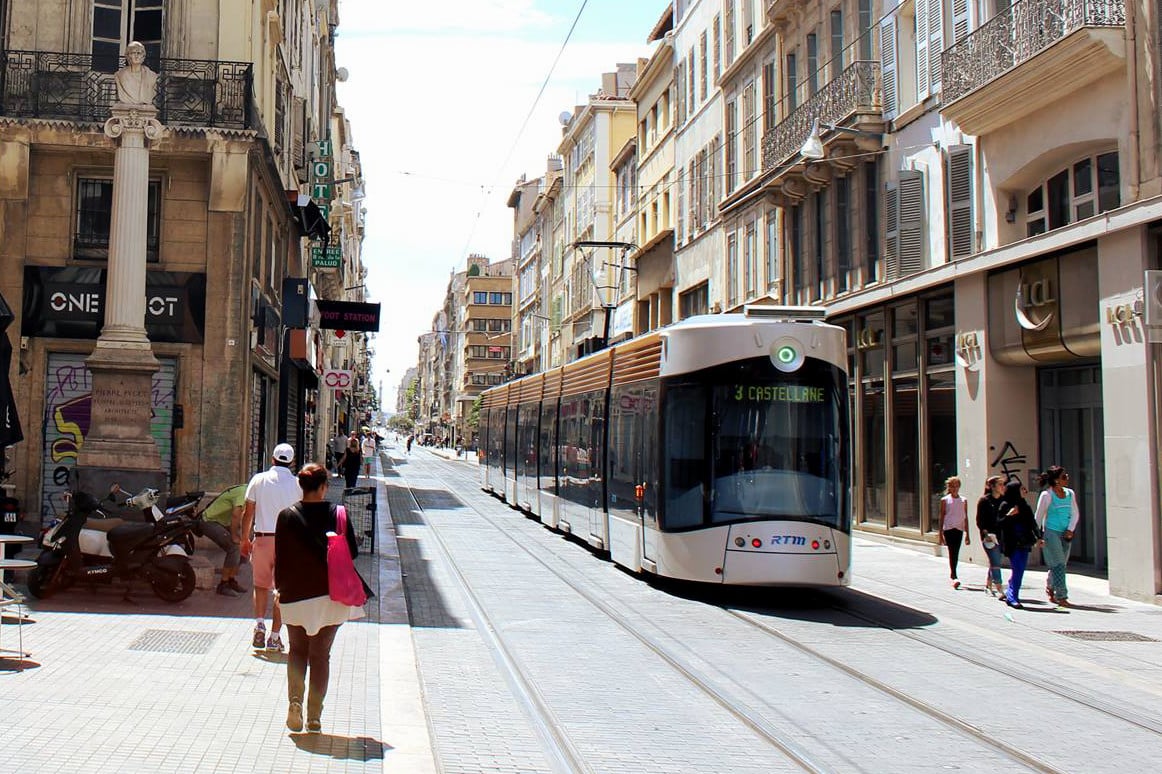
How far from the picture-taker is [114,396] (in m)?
15.7

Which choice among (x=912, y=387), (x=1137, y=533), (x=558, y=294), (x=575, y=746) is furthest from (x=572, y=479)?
(x=558, y=294)

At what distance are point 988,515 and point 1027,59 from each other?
700 centimetres

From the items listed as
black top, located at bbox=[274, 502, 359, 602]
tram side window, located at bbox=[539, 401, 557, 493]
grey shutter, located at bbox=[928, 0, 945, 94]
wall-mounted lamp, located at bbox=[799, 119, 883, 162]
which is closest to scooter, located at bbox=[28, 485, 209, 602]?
black top, located at bbox=[274, 502, 359, 602]

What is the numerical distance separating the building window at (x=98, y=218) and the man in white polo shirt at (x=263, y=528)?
12.2 meters

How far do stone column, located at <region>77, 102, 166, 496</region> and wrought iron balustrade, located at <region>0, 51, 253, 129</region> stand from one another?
506 centimetres

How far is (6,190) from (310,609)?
16.2 metres

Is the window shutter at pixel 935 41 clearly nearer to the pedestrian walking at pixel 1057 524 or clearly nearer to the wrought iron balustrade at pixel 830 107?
the wrought iron balustrade at pixel 830 107

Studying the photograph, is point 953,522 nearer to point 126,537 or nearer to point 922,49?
point 922,49

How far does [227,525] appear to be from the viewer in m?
13.2

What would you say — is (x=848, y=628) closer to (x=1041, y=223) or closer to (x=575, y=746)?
(x=575, y=746)

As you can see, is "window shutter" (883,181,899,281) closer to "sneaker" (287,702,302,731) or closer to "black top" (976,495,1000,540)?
"black top" (976,495,1000,540)

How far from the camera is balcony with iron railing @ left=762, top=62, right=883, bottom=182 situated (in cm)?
2438

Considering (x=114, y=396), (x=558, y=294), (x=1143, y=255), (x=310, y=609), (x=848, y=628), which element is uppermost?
(x=558, y=294)

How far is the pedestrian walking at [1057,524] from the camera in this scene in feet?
47.6
